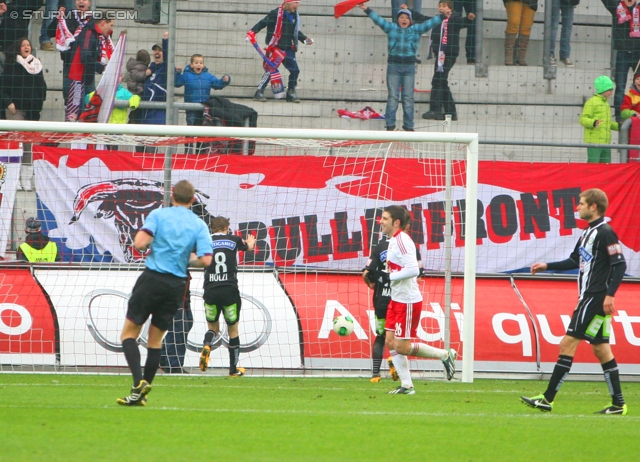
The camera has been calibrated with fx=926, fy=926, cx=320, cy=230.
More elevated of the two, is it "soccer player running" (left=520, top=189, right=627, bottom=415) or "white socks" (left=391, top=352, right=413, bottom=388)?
"soccer player running" (left=520, top=189, right=627, bottom=415)

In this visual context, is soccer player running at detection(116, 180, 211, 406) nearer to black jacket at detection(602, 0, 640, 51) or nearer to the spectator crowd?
the spectator crowd

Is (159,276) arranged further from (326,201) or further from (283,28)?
(283,28)

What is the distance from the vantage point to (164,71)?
1470cm

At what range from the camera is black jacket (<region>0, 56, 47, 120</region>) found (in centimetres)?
1435

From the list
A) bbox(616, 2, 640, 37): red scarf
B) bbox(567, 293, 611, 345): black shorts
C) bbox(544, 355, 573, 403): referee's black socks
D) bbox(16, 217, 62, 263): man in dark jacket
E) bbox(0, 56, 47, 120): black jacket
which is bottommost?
bbox(544, 355, 573, 403): referee's black socks

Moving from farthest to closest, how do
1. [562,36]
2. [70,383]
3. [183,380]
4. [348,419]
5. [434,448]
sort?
[562,36]
[183,380]
[70,383]
[348,419]
[434,448]

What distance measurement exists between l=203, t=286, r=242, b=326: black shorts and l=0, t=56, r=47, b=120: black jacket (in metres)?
5.29

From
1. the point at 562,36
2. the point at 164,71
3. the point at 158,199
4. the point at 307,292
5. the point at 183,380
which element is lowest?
the point at 183,380

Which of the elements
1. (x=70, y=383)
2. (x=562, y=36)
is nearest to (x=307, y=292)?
(x=70, y=383)

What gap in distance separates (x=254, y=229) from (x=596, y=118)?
616 cm

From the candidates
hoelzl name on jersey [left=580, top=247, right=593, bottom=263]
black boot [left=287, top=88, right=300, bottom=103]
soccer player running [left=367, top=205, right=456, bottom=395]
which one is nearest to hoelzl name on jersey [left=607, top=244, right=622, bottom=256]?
hoelzl name on jersey [left=580, top=247, right=593, bottom=263]

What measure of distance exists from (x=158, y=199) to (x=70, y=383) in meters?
3.59

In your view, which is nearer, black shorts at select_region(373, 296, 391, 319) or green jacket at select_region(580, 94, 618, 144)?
black shorts at select_region(373, 296, 391, 319)

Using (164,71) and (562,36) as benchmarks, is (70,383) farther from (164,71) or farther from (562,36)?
(562,36)
